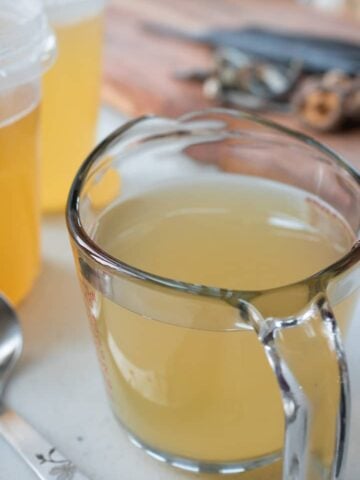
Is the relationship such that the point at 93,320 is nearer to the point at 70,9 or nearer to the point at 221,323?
the point at 221,323

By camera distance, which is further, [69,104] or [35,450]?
[69,104]

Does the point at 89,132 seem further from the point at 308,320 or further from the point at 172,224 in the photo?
the point at 308,320

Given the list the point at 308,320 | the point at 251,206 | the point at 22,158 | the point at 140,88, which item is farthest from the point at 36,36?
the point at 140,88

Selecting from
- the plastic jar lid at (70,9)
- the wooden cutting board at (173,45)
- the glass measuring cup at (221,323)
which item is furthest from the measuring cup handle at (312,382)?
the wooden cutting board at (173,45)

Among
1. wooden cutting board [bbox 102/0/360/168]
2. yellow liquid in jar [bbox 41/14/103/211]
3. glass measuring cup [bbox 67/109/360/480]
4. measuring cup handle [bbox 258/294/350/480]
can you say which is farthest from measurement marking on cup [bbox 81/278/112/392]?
wooden cutting board [bbox 102/0/360/168]

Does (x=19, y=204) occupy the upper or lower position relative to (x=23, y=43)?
lower

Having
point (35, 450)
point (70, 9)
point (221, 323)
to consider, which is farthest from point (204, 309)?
point (70, 9)

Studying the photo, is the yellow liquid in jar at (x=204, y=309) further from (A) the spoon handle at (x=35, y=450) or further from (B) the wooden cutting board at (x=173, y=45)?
(B) the wooden cutting board at (x=173, y=45)
